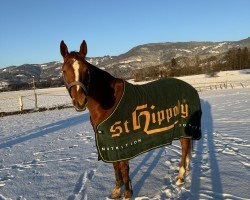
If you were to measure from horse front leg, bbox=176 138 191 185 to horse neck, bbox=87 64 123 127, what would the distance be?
1825 millimetres

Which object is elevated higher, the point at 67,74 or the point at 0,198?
the point at 67,74

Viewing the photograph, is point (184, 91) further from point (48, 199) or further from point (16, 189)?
point (16, 189)

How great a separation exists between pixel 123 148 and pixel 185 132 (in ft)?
4.82

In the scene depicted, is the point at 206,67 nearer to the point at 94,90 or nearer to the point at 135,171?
the point at 135,171

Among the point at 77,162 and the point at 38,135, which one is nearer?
the point at 77,162

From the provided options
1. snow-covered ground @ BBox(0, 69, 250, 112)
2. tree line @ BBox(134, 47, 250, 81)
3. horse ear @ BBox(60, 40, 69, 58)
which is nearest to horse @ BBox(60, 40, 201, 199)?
horse ear @ BBox(60, 40, 69, 58)

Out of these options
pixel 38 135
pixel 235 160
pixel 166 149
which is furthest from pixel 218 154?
pixel 38 135

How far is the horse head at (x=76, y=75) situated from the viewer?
3.68 meters

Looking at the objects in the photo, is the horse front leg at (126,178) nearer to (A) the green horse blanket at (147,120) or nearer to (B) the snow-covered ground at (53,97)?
(A) the green horse blanket at (147,120)

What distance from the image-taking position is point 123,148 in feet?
14.5

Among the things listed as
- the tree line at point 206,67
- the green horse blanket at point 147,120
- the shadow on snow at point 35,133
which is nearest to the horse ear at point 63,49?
the green horse blanket at point 147,120

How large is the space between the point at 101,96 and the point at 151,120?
0.97 meters

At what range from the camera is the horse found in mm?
3711

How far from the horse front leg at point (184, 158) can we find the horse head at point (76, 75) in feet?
7.83
